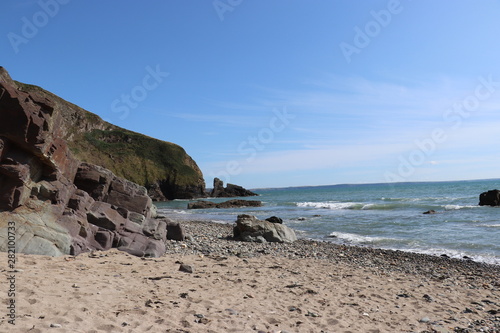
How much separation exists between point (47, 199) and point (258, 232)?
9706mm

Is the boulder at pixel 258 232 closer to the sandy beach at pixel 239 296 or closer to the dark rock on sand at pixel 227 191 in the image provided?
the sandy beach at pixel 239 296

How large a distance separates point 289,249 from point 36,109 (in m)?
10.8

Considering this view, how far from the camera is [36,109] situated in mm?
10969

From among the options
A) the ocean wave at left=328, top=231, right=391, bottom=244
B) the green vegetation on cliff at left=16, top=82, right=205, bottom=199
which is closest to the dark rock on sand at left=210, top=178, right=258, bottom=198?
the green vegetation on cliff at left=16, top=82, right=205, bottom=199

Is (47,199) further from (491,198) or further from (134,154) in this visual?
(134,154)

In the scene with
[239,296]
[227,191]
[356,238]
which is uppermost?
[227,191]

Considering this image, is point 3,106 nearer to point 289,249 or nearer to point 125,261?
point 125,261

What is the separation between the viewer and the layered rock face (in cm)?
1006

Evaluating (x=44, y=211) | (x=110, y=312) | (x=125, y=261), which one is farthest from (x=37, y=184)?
(x=110, y=312)

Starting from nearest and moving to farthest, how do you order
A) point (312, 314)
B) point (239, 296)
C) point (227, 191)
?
point (312, 314) < point (239, 296) < point (227, 191)

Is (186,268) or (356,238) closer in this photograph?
(186,268)

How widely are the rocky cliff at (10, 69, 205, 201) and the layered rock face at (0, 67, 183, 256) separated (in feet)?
263

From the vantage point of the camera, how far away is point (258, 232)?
58.9 feet

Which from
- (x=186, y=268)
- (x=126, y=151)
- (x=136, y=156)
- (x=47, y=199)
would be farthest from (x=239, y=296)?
(x=136, y=156)
